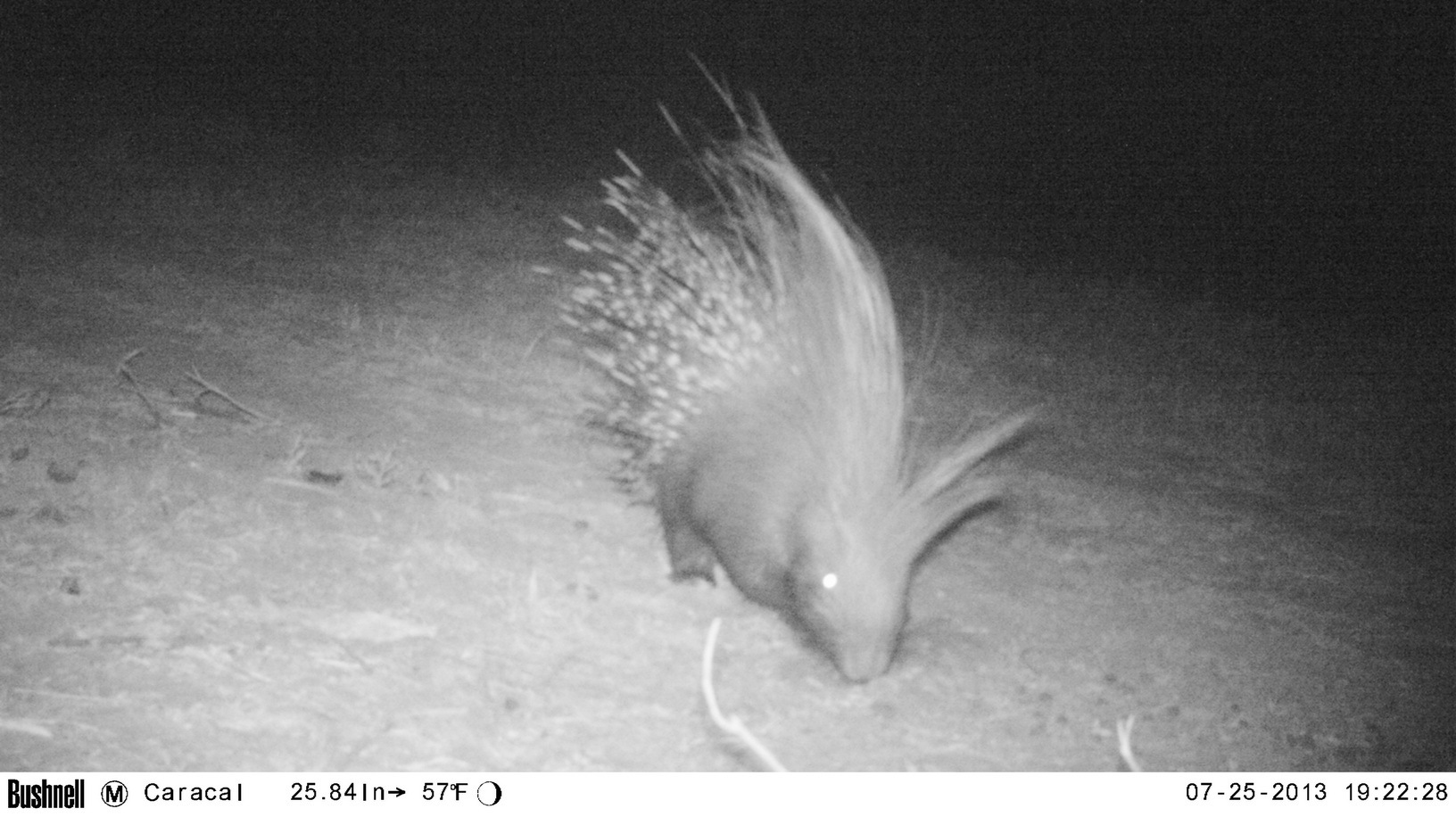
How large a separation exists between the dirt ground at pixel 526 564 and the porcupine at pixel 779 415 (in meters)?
0.23

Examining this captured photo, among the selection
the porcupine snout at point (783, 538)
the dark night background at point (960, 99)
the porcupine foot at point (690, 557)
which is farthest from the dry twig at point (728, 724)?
the dark night background at point (960, 99)

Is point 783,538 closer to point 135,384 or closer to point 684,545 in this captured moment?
point 684,545

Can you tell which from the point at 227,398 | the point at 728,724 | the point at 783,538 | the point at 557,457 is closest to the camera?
the point at 728,724

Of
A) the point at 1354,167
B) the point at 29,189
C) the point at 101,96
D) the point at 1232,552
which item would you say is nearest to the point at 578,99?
the point at 101,96

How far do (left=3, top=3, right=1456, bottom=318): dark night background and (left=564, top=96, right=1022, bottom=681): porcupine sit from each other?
A: 6311mm

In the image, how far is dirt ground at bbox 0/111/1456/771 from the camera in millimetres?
2705

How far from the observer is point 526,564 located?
3.41 metres

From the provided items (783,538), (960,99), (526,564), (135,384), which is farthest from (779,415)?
(960,99)

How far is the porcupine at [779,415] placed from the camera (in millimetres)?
2893

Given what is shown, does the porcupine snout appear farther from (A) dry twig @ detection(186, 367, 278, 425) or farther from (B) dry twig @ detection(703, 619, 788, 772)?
(A) dry twig @ detection(186, 367, 278, 425)

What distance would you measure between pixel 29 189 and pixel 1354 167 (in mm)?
11709

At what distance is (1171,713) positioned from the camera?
10.2ft

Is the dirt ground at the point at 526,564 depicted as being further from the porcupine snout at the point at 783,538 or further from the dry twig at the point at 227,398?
the porcupine snout at the point at 783,538

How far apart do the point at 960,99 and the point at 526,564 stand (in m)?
11.6
